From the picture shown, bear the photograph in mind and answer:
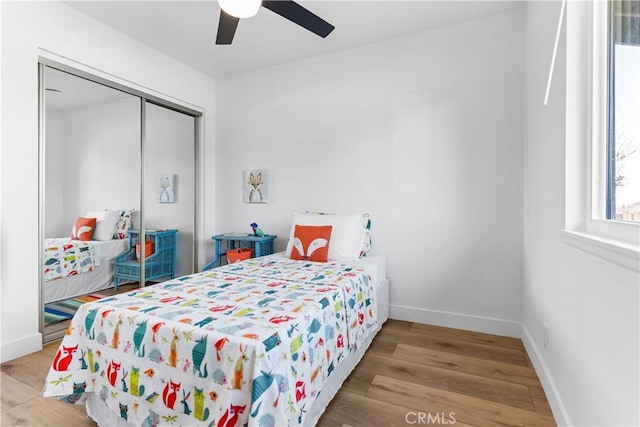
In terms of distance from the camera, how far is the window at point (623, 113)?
1.08 metres

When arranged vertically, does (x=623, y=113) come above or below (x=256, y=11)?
below

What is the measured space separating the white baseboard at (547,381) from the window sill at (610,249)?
79cm

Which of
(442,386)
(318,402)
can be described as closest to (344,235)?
(442,386)

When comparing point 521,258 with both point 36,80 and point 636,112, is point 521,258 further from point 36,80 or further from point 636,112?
point 36,80

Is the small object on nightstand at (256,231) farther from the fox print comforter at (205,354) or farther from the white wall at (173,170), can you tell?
the fox print comforter at (205,354)

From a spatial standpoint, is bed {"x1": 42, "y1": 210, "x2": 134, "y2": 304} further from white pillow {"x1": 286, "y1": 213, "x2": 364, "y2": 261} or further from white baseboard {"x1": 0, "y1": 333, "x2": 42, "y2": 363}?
white pillow {"x1": 286, "y1": 213, "x2": 364, "y2": 261}

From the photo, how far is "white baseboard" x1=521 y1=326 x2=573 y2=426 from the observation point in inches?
56.4

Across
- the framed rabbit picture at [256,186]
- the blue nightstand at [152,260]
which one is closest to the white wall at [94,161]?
the blue nightstand at [152,260]

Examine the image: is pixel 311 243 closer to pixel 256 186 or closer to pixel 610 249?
pixel 256 186

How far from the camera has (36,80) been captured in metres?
2.32

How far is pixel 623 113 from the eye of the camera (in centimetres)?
119

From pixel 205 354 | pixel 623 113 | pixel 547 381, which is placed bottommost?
pixel 547 381

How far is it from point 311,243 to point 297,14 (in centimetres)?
175

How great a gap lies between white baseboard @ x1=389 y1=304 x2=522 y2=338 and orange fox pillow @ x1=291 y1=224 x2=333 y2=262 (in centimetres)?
93
